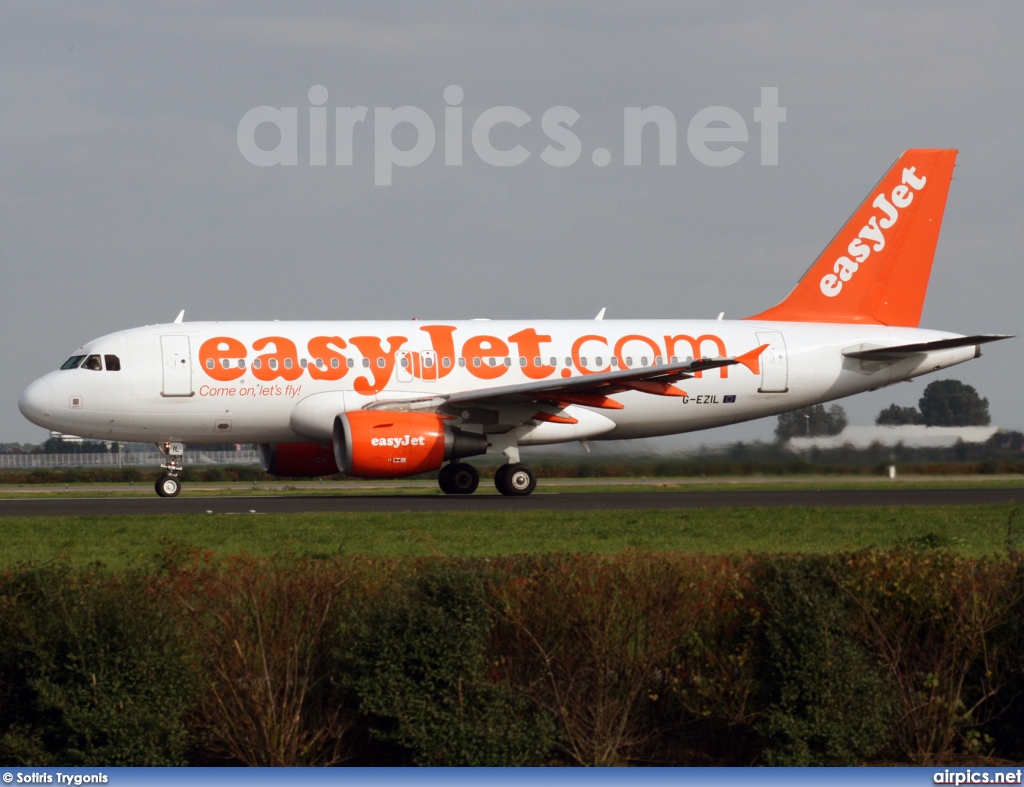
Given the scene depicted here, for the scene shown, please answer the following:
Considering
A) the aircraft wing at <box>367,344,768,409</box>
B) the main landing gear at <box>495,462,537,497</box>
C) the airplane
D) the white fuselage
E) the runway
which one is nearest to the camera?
the runway

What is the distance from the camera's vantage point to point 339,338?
96.4 ft

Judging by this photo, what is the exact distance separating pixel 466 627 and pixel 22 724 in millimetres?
3077

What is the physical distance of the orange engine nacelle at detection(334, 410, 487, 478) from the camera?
26.1 meters

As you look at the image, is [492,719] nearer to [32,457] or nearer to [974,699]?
[974,699]

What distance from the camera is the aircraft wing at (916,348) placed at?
29.9 m

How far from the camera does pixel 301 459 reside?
99.8ft

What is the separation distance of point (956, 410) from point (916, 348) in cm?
253

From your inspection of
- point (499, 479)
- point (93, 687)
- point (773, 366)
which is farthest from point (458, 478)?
point (93, 687)

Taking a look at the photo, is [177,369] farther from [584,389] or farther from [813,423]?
[813,423]

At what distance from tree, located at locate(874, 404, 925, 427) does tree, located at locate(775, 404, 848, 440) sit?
0.99m

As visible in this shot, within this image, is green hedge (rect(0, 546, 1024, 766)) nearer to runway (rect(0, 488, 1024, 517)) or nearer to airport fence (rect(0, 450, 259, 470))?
runway (rect(0, 488, 1024, 517))

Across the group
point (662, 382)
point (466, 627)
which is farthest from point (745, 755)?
point (662, 382)

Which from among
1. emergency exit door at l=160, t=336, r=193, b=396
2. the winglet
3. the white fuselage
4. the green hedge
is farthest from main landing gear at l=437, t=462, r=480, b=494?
the green hedge

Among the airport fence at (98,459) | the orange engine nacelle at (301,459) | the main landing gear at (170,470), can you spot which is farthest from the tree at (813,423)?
the airport fence at (98,459)
